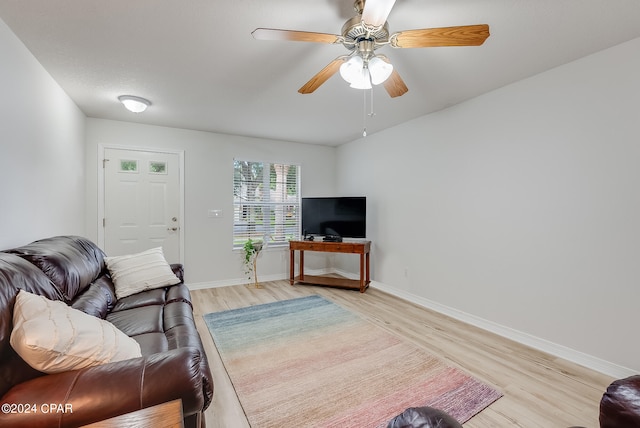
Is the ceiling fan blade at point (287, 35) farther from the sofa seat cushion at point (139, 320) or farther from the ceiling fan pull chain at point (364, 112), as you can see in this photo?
the sofa seat cushion at point (139, 320)

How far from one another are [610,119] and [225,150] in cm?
441

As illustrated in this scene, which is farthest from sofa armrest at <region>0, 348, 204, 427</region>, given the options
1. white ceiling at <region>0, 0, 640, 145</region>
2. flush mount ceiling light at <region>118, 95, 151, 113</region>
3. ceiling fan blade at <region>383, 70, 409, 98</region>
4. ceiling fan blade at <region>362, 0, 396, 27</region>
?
flush mount ceiling light at <region>118, 95, 151, 113</region>

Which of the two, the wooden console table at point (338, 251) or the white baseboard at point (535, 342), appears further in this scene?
the wooden console table at point (338, 251)

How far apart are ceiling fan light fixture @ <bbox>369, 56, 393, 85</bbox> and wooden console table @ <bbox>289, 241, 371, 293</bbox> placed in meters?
2.63

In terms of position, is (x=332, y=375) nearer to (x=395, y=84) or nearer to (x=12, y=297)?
(x=12, y=297)

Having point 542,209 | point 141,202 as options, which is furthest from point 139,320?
point 542,209

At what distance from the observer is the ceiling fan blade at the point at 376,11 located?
4.33 ft

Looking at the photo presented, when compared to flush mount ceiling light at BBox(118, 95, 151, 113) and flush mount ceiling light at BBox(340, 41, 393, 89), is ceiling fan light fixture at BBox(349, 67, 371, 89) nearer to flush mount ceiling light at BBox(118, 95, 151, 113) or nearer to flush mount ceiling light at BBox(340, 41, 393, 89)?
flush mount ceiling light at BBox(340, 41, 393, 89)

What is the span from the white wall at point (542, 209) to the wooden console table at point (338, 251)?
2.16 feet

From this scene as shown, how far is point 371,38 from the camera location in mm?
1691

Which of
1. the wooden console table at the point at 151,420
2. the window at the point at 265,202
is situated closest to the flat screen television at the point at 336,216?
the window at the point at 265,202

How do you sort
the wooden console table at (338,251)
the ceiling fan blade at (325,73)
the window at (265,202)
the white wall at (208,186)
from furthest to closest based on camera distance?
1. the window at (265,202)
2. the wooden console table at (338,251)
3. the white wall at (208,186)
4. the ceiling fan blade at (325,73)

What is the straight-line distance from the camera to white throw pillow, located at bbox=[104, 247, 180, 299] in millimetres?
2441

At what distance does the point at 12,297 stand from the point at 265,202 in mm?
3783
